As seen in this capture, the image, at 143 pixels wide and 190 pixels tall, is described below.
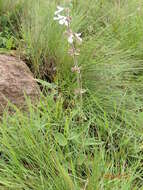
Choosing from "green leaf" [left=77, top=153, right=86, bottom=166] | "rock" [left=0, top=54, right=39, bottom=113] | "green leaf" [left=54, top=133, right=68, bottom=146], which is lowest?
"green leaf" [left=77, top=153, right=86, bottom=166]

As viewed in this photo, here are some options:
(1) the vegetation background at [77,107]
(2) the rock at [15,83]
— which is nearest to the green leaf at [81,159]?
(1) the vegetation background at [77,107]

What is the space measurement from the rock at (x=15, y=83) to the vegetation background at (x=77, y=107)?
84 mm

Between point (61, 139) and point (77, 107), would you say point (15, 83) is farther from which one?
point (61, 139)

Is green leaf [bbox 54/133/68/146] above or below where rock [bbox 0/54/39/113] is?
below

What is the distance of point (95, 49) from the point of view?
220 centimetres

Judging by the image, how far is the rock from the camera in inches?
71.9

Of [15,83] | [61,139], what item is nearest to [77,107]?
[61,139]

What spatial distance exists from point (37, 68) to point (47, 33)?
297mm

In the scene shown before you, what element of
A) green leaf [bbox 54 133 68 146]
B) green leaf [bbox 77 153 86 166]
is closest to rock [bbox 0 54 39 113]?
green leaf [bbox 54 133 68 146]

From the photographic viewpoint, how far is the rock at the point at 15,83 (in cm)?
183

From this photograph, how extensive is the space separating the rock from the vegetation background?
0.08 metres

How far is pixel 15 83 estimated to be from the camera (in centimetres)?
189

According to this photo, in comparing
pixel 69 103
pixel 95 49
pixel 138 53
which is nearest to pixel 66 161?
pixel 69 103

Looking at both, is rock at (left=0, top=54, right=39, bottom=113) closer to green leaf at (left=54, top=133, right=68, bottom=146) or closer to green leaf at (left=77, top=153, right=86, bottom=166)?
green leaf at (left=54, top=133, right=68, bottom=146)
